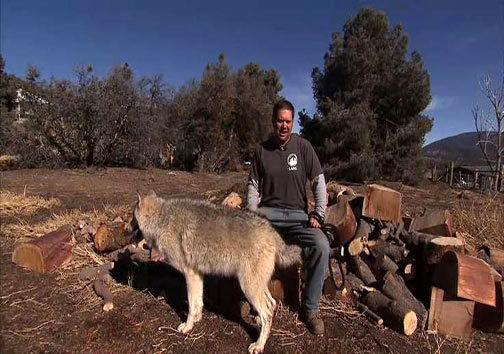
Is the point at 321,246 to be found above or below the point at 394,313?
above

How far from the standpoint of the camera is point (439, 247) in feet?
14.0

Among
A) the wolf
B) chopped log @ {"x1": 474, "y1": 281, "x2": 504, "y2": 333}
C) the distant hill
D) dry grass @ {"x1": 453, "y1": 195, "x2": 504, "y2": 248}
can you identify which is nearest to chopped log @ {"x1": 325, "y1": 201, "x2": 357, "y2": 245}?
the wolf

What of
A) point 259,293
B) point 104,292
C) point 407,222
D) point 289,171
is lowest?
point 104,292

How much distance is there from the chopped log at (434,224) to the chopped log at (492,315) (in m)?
1.03

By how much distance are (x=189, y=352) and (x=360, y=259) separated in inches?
97.3

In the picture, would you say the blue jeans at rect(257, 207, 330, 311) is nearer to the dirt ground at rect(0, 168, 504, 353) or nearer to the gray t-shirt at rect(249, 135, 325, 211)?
the gray t-shirt at rect(249, 135, 325, 211)

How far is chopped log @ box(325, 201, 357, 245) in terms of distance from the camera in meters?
4.60

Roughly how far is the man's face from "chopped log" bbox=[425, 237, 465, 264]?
217 cm

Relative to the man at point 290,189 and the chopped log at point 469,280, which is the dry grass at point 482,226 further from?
the man at point 290,189

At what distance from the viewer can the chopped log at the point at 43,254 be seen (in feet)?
17.4

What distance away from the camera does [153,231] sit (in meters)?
4.17

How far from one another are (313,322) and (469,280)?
1714mm

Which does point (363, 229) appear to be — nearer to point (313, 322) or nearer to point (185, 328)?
point (313, 322)

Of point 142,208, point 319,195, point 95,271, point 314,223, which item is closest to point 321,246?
point 314,223
